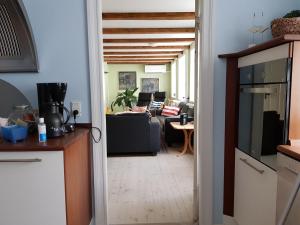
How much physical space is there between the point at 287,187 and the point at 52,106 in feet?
4.72

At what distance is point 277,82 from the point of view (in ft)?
4.52

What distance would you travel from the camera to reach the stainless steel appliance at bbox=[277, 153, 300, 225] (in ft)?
3.81

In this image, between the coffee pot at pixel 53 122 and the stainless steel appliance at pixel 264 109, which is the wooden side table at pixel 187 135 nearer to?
the stainless steel appliance at pixel 264 109

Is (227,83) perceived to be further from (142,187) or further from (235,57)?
(142,187)

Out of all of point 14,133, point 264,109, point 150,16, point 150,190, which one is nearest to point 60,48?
point 14,133

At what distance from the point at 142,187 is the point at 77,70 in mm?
1698

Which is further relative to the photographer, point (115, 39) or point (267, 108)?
point (115, 39)

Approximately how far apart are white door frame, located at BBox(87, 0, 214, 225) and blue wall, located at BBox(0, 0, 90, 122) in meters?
0.07

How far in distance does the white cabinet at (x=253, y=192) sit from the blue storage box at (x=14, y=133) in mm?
1470

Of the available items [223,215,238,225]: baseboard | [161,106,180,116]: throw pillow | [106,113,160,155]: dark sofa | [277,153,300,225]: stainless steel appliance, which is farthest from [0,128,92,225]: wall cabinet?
[161,106,180,116]: throw pillow

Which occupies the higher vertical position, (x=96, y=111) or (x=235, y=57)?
(x=235, y=57)

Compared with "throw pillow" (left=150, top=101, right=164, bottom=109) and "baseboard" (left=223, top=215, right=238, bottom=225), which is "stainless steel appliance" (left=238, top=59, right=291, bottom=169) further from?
"throw pillow" (left=150, top=101, right=164, bottom=109)

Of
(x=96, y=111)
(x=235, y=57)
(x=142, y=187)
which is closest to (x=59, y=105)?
(x=96, y=111)

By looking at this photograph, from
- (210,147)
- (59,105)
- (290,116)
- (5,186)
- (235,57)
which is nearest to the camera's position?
(290,116)
